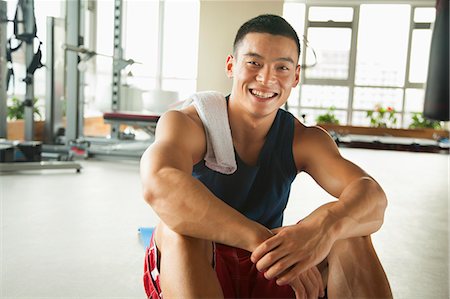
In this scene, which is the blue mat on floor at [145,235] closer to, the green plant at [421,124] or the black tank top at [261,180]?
the black tank top at [261,180]

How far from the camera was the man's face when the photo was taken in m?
1.26

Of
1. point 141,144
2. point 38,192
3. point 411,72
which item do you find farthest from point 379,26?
point 38,192

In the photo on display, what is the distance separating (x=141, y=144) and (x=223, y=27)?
193 centimetres

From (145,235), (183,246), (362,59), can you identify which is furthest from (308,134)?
(362,59)

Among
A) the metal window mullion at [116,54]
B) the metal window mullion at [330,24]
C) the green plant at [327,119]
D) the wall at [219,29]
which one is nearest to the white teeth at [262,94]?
the metal window mullion at [116,54]

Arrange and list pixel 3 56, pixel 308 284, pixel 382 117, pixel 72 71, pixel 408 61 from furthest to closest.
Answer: pixel 408 61
pixel 382 117
pixel 72 71
pixel 3 56
pixel 308 284

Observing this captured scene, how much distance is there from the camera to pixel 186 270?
A: 3.23 feet

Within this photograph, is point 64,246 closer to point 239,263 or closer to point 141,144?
point 239,263

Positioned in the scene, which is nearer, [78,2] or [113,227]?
[113,227]

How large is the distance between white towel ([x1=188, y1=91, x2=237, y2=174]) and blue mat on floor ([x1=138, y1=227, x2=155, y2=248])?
2.95ft

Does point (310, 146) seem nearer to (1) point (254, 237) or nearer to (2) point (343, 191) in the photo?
(2) point (343, 191)

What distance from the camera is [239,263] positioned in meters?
1.20

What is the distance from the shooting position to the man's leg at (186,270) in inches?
38.5

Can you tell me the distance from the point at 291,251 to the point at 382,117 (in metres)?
8.16
